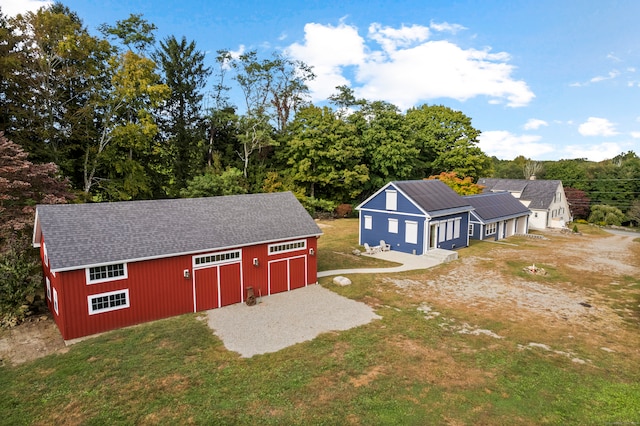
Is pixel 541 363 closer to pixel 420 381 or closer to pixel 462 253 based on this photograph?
pixel 420 381

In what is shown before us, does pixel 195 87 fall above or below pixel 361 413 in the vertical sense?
above

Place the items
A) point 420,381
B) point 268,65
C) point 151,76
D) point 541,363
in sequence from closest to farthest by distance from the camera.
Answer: point 420,381
point 541,363
point 151,76
point 268,65

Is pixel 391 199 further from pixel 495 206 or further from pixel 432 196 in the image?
pixel 495 206

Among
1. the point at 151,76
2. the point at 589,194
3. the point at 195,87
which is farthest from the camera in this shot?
the point at 589,194

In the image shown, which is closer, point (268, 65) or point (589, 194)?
point (268, 65)

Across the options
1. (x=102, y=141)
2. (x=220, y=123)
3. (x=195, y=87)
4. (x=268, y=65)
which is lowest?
(x=102, y=141)

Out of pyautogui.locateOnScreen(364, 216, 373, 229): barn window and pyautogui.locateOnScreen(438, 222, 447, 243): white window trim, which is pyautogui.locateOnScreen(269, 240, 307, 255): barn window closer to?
pyautogui.locateOnScreen(364, 216, 373, 229): barn window

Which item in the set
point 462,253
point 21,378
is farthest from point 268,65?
point 21,378
